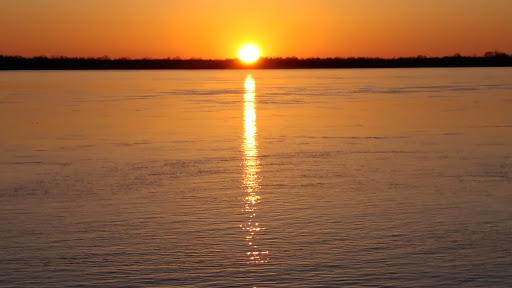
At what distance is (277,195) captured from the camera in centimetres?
1224

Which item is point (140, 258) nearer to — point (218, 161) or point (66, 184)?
point (66, 184)

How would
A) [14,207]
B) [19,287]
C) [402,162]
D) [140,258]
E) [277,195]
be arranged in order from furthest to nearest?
[402,162]
[277,195]
[14,207]
[140,258]
[19,287]

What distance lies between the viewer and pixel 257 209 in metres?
11.2

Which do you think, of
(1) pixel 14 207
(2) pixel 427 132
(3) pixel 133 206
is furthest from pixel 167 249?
(2) pixel 427 132

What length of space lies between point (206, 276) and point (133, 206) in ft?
12.6

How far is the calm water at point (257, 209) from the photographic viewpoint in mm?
8094

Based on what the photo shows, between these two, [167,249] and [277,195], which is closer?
[167,249]

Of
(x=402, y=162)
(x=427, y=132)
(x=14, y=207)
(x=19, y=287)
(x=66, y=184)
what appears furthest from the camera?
(x=427, y=132)

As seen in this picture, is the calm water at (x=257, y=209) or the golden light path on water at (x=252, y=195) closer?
the calm water at (x=257, y=209)

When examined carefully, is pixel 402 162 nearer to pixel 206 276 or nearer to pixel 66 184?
pixel 66 184

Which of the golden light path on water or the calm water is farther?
the golden light path on water

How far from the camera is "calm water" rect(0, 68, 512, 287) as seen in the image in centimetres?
809

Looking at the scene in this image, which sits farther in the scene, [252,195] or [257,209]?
[252,195]

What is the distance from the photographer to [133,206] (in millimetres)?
11469
